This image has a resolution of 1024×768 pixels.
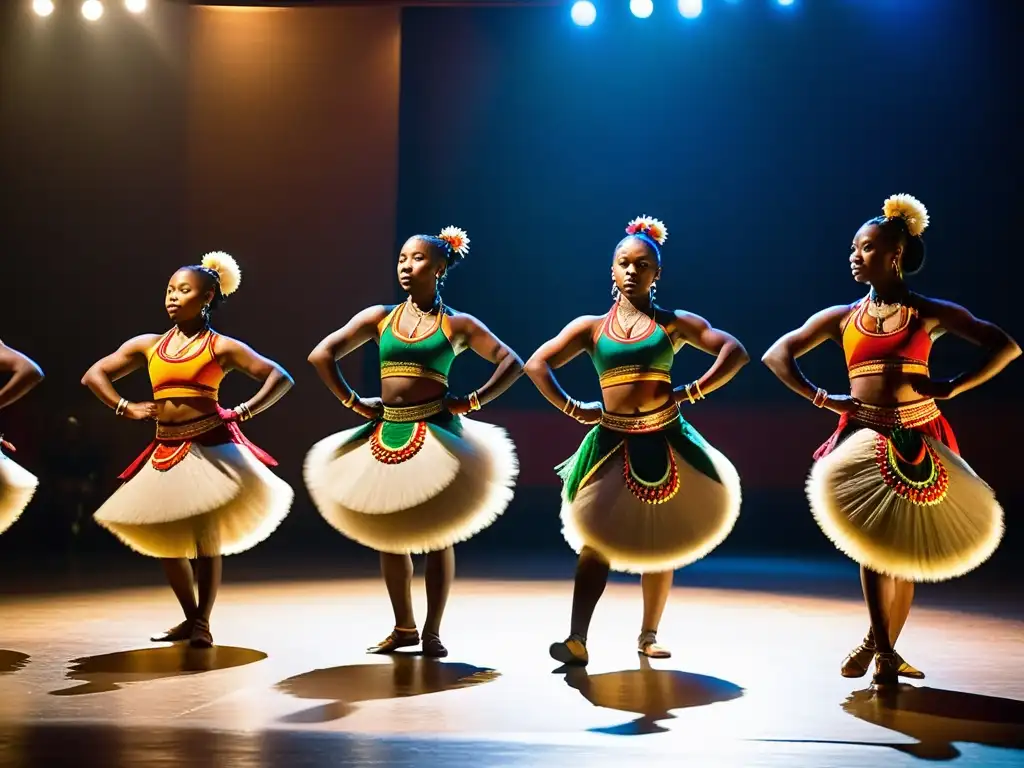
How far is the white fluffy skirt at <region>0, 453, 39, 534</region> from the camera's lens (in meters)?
3.93

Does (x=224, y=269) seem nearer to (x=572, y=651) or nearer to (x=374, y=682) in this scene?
(x=374, y=682)

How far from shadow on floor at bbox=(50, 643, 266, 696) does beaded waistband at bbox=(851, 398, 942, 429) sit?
200 cm

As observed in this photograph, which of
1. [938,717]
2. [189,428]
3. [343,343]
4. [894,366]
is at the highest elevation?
[343,343]

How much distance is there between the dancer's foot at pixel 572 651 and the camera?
11.8 ft

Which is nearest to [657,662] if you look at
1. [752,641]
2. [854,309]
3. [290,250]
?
[752,641]

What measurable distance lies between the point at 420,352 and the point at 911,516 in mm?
1580

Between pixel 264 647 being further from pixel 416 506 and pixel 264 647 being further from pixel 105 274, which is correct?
pixel 105 274

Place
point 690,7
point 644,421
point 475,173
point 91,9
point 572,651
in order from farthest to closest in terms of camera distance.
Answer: point 475,173, point 91,9, point 690,7, point 644,421, point 572,651

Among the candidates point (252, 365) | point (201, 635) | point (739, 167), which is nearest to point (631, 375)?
point (252, 365)

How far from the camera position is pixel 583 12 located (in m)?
7.34

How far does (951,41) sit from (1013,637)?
4.30 m

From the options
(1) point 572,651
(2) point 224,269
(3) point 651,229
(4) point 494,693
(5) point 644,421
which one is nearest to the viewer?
(4) point 494,693

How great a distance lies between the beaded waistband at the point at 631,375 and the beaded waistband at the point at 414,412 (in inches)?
22.5

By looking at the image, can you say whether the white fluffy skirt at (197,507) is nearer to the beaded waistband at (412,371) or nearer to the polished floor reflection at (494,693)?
the polished floor reflection at (494,693)
